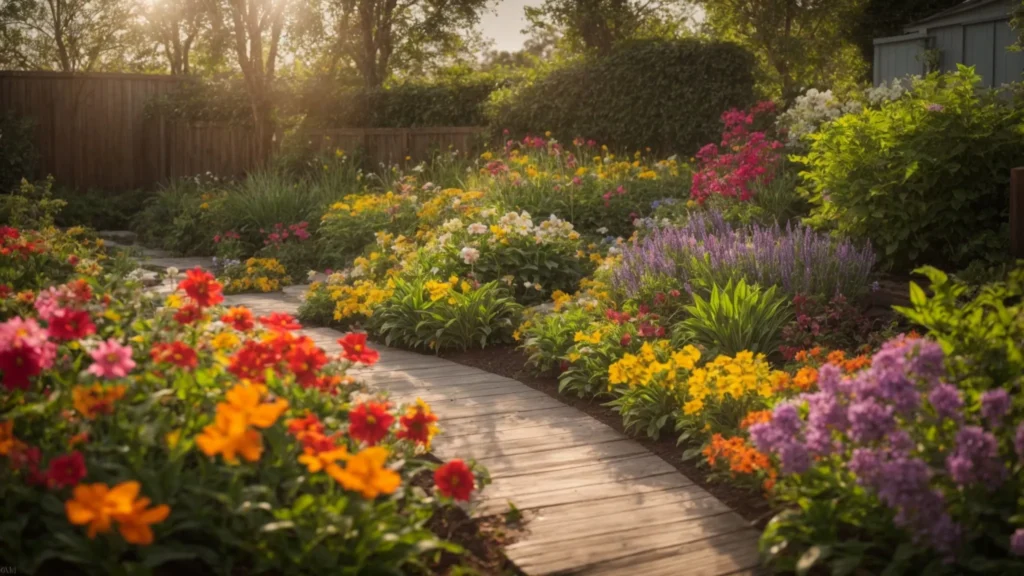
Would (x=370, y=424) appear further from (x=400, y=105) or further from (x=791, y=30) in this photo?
(x=791, y=30)

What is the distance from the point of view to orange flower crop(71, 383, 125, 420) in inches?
83.7

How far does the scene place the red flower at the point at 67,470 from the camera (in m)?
1.92

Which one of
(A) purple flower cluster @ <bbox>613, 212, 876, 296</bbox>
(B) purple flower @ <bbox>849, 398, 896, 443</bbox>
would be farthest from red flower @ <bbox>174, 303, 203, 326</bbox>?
(A) purple flower cluster @ <bbox>613, 212, 876, 296</bbox>

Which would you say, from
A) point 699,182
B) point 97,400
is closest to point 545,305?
point 699,182

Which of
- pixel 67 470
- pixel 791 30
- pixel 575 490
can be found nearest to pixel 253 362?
pixel 67 470

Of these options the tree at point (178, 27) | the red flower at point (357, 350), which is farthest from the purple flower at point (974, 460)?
the tree at point (178, 27)

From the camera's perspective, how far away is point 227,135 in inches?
569

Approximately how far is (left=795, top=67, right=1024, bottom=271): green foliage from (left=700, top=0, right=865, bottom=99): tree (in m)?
10.9

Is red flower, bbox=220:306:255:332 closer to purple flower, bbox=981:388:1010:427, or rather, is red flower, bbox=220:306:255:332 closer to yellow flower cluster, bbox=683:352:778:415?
yellow flower cluster, bbox=683:352:778:415

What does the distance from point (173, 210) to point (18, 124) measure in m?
4.12

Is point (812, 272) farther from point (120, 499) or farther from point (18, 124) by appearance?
point (18, 124)

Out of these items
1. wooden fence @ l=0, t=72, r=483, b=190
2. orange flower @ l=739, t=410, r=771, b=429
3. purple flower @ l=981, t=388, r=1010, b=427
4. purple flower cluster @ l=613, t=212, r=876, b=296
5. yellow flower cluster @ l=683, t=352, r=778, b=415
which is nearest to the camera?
purple flower @ l=981, t=388, r=1010, b=427

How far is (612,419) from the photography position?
384cm

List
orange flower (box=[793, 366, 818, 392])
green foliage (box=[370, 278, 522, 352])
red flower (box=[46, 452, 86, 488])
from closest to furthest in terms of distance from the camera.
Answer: red flower (box=[46, 452, 86, 488])
orange flower (box=[793, 366, 818, 392])
green foliage (box=[370, 278, 522, 352])
